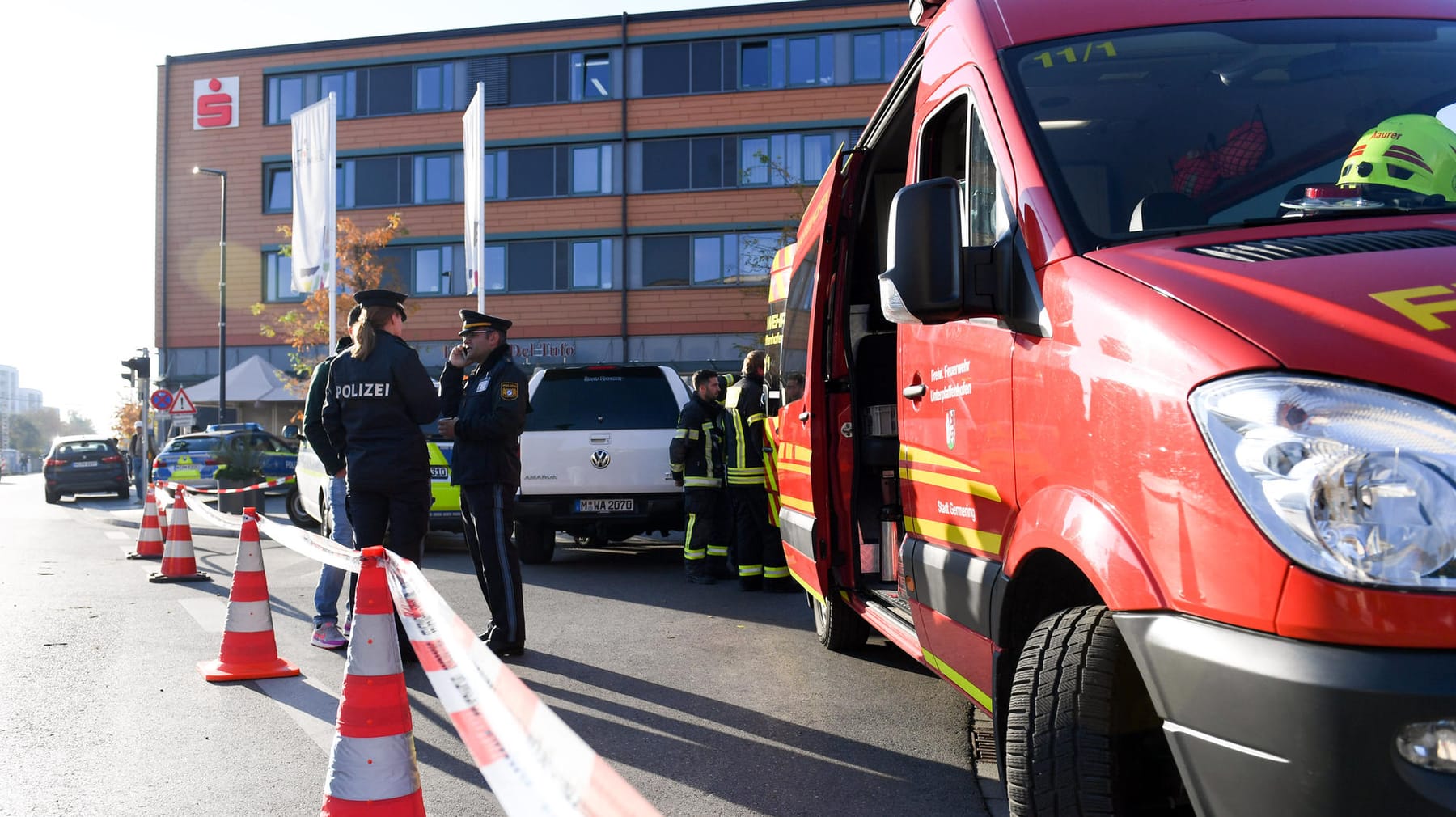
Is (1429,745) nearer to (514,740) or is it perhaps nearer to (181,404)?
(514,740)

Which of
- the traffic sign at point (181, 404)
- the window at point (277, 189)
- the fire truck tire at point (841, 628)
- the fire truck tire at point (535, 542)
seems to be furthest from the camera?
the window at point (277, 189)

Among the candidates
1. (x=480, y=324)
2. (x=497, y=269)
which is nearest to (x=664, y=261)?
(x=497, y=269)

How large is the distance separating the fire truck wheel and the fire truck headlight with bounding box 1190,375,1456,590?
0.67 metres

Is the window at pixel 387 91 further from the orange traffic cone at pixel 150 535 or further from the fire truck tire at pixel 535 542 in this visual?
the fire truck tire at pixel 535 542

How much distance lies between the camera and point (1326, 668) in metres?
2.05

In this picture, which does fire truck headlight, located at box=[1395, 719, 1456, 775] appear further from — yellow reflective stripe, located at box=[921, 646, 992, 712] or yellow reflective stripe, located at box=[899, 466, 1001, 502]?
yellow reflective stripe, located at box=[921, 646, 992, 712]

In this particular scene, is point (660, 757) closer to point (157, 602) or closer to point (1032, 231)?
point (1032, 231)

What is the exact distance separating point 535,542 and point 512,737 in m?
9.37

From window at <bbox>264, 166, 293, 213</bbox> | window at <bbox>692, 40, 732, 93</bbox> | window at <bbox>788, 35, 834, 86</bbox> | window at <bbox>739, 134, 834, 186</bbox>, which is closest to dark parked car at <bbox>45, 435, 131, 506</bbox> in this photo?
window at <bbox>264, 166, 293, 213</bbox>

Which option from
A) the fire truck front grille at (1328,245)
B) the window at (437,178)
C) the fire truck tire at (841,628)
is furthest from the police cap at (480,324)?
the window at (437,178)

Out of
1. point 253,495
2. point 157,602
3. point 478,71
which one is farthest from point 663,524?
point 478,71

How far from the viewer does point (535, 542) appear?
37.8 ft

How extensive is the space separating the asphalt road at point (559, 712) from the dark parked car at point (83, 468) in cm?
2061

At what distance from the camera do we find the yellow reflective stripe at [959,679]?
3578mm
